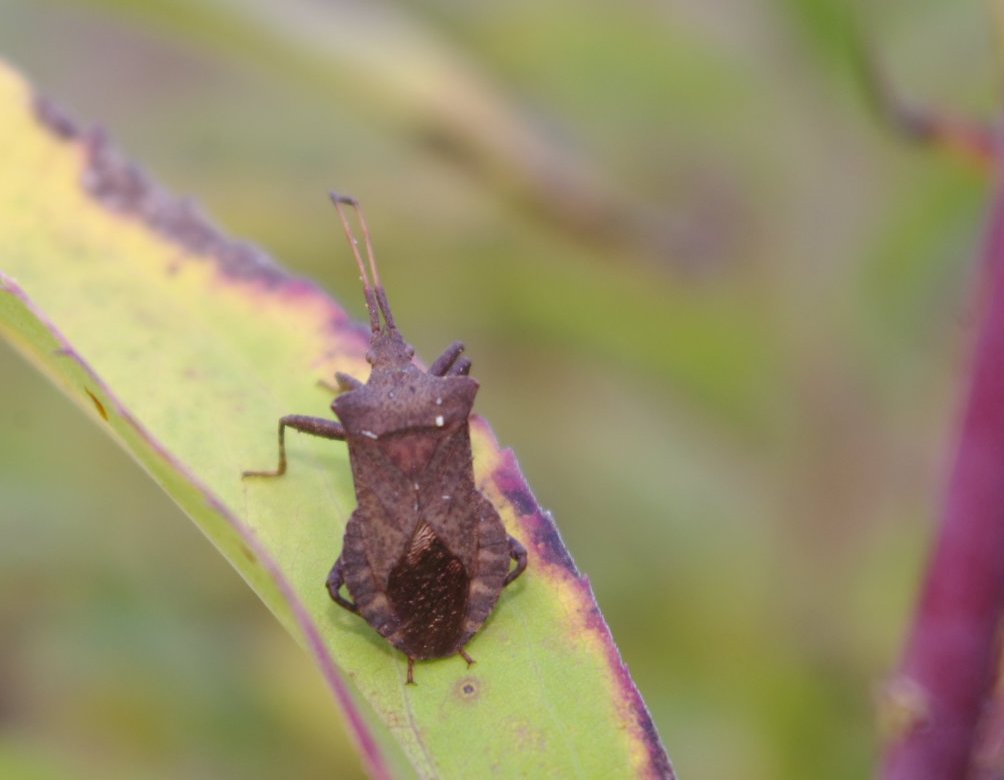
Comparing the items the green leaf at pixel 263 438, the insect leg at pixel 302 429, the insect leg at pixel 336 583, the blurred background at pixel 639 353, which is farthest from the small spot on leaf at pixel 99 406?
the blurred background at pixel 639 353

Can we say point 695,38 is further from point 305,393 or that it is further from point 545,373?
point 305,393

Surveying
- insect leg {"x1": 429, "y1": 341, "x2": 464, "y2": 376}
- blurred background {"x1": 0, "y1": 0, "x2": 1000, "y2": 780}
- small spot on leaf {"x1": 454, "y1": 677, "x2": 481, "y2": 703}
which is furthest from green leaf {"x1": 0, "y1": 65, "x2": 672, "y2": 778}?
blurred background {"x1": 0, "y1": 0, "x2": 1000, "y2": 780}

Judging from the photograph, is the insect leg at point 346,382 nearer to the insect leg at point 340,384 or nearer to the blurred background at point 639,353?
the insect leg at point 340,384

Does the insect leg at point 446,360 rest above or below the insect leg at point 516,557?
below

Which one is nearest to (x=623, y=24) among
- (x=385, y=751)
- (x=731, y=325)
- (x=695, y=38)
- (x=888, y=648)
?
(x=695, y=38)

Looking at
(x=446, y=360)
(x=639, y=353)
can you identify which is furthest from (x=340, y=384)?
(x=639, y=353)
